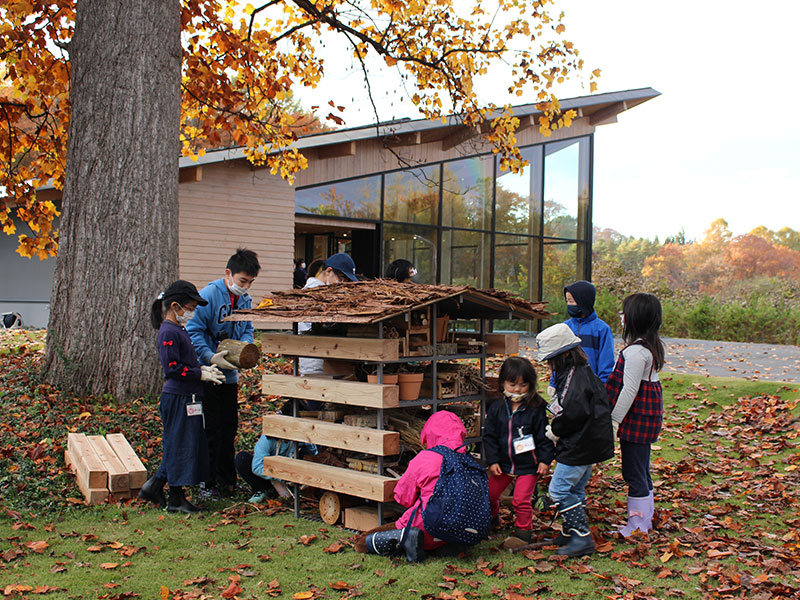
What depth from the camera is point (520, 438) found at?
16.9 ft

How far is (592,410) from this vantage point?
195 inches

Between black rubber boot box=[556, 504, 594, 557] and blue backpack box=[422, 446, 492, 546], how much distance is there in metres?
0.56

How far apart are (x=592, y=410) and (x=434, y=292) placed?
1.36m

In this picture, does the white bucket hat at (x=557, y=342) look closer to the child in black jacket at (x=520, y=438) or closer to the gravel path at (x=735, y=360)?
the child in black jacket at (x=520, y=438)

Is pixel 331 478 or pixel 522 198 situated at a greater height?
pixel 522 198

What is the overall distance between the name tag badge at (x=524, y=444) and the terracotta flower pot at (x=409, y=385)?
2.80 ft

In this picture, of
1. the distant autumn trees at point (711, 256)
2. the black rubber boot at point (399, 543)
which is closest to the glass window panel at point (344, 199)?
the black rubber boot at point (399, 543)

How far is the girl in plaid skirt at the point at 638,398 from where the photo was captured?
5.20 meters

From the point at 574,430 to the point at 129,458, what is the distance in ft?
12.7

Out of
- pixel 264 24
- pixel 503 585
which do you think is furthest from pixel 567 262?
pixel 503 585

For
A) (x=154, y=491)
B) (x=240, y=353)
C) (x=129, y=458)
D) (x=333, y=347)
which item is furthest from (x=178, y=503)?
(x=333, y=347)

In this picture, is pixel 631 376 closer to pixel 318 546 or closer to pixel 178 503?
pixel 318 546

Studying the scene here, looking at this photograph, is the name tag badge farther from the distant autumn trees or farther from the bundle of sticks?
the distant autumn trees

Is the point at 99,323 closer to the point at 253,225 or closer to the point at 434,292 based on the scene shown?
the point at 434,292
